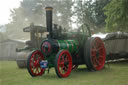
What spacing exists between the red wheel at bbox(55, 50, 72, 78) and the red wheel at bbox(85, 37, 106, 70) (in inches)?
37.2

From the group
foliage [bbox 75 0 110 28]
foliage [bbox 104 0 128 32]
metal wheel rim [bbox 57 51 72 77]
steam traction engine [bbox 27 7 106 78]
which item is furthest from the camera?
foliage [bbox 75 0 110 28]

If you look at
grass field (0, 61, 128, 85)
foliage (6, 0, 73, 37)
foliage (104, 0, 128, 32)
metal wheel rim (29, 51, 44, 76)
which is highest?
foliage (6, 0, 73, 37)

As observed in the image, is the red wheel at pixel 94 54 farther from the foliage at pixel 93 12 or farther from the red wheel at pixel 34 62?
the foliage at pixel 93 12

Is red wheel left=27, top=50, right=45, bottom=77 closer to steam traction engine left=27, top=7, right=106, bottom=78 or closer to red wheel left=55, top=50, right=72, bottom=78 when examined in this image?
steam traction engine left=27, top=7, right=106, bottom=78

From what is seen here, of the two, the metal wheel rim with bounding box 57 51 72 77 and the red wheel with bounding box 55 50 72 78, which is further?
the metal wheel rim with bounding box 57 51 72 77

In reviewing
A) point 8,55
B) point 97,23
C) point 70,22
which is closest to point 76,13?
point 70,22

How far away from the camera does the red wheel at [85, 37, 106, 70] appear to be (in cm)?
690

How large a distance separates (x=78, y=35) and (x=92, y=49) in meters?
0.76

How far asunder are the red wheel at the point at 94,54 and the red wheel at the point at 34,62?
1612mm

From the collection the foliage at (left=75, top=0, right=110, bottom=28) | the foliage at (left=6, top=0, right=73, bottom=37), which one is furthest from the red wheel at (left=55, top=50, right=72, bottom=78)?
the foliage at (left=6, top=0, right=73, bottom=37)

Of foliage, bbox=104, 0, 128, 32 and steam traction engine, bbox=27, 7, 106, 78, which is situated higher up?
foliage, bbox=104, 0, 128, 32

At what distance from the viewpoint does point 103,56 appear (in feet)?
25.4

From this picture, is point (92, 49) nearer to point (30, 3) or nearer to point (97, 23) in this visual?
point (97, 23)

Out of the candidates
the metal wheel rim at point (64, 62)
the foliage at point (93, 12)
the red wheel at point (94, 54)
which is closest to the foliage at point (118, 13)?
the red wheel at point (94, 54)
